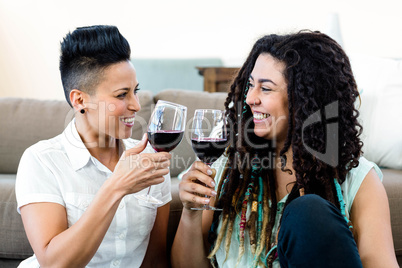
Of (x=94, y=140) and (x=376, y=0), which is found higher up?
(x=376, y=0)

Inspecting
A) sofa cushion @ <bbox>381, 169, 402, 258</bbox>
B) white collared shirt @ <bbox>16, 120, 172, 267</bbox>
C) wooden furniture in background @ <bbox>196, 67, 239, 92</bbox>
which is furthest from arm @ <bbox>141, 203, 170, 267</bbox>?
wooden furniture in background @ <bbox>196, 67, 239, 92</bbox>

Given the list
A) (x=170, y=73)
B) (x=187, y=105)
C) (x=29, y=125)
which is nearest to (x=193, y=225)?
(x=187, y=105)

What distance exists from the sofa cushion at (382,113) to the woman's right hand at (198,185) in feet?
3.61

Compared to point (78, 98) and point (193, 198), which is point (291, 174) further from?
point (78, 98)

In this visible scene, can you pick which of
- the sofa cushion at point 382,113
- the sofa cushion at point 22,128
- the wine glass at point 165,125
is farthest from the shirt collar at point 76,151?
the sofa cushion at point 382,113

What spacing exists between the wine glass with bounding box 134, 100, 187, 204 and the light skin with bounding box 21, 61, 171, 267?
0.13ft

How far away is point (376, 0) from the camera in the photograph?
3396 millimetres

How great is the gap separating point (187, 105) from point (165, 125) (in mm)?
1159

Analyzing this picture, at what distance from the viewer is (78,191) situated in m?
1.37

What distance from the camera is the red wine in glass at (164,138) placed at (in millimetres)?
1214

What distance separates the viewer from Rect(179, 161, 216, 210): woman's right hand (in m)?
1.26

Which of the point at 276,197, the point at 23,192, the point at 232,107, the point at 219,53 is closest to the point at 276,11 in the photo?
the point at 219,53

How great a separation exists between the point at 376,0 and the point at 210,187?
2718 millimetres

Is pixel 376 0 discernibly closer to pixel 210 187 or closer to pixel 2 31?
pixel 210 187
